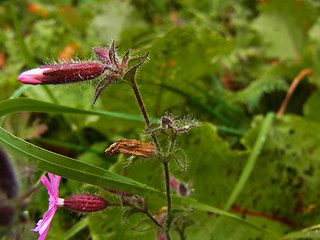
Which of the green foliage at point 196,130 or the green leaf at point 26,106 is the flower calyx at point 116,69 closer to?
the green foliage at point 196,130

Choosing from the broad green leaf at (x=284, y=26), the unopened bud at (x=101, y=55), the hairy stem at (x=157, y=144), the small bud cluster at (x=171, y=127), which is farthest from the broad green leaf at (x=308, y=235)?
the broad green leaf at (x=284, y=26)

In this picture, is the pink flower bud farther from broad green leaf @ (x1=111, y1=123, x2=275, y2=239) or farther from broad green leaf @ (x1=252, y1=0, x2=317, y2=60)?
broad green leaf @ (x1=252, y1=0, x2=317, y2=60)

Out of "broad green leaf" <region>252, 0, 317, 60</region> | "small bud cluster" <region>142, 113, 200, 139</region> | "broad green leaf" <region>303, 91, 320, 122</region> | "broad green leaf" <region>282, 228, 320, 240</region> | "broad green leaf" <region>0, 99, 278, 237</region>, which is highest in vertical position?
"broad green leaf" <region>252, 0, 317, 60</region>

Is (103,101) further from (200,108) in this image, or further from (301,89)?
(301,89)

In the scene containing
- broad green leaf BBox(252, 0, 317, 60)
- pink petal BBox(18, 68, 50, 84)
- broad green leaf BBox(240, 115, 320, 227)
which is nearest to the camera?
pink petal BBox(18, 68, 50, 84)

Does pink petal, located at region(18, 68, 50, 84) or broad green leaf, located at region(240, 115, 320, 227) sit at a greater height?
broad green leaf, located at region(240, 115, 320, 227)

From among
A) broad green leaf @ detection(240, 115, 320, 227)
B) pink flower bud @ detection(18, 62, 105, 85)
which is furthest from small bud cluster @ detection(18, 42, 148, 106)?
broad green leaf @ detection(240, 115, 320, 227)
